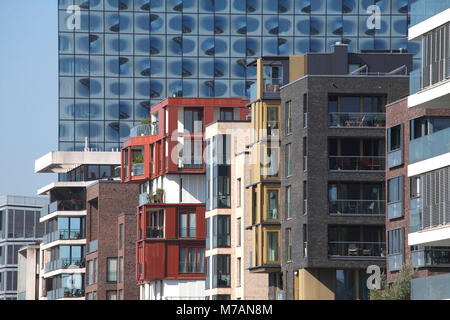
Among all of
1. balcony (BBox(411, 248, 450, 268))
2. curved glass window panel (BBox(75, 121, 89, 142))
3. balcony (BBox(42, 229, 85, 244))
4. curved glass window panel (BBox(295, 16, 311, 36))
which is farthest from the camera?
curved glass window panel (BBox(295, 16, 311, 36))

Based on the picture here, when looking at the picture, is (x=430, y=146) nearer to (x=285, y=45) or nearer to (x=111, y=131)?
(x=111, y=131)

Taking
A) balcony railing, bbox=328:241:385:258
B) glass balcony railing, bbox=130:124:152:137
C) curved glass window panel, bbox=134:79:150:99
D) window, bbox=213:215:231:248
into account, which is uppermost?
curved glass window panel, bbox=134:79:150:99

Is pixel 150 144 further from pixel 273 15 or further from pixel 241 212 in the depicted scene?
pixel 273 15

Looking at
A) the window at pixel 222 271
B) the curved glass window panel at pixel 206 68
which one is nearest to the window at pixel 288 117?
the window at pixel 222 271

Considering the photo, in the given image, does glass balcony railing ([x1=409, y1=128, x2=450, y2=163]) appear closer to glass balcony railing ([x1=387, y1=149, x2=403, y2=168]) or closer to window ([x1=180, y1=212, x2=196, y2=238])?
glass balcony railing ([x1=387, y1=149, x2=403, y2=168])

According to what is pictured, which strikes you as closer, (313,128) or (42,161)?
(313,128)

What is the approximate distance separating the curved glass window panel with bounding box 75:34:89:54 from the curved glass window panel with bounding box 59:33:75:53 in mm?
637

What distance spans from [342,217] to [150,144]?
34985 millimetres

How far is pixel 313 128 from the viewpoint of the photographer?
229 ft

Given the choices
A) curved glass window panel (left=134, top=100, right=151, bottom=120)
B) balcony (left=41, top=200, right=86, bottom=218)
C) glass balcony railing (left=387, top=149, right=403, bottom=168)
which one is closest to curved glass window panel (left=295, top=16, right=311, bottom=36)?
curved glass window panel (left=134, top=100, right=151, bottom=120)

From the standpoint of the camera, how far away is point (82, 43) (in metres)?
186

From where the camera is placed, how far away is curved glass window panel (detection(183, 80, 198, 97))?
185688 mm

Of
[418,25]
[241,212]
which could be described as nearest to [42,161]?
[241,212]

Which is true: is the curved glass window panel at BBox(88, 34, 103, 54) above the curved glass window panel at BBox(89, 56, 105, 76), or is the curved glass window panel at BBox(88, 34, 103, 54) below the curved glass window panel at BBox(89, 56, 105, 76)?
above
